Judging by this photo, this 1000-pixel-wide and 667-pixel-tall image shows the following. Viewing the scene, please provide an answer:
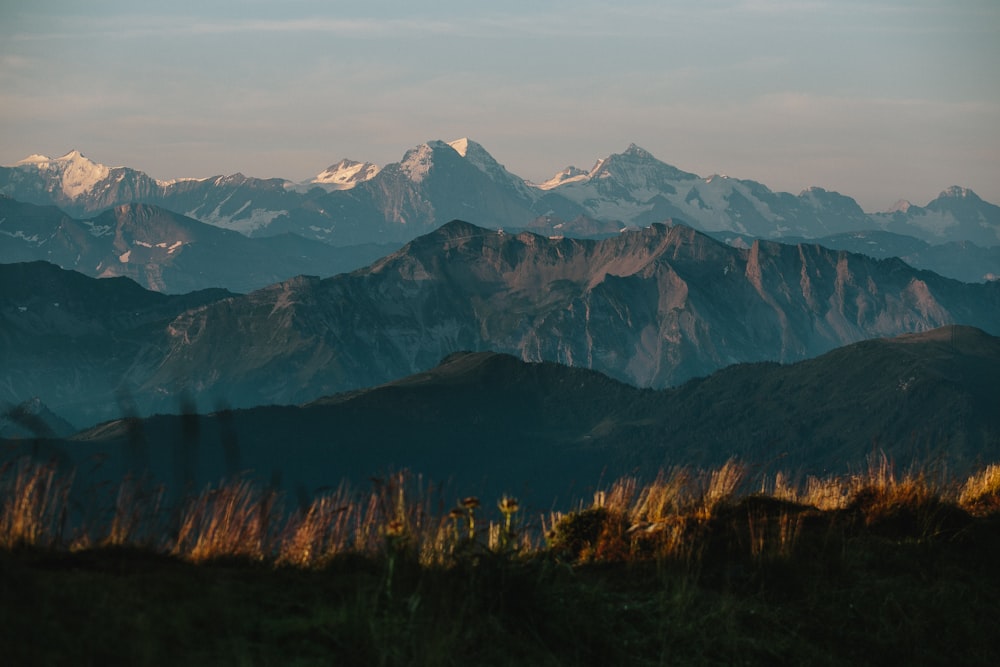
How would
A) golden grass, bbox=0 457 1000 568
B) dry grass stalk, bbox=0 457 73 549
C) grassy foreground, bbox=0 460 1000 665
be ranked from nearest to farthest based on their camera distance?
grassy foreground, bbox=0 460 1000 665 < dry grass stalk, bbox=0 457 73 549 < golden grass, bbox=0 457 1000 568

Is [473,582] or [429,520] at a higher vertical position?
[429,520]

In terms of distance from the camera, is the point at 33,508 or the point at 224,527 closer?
the point at 33,508

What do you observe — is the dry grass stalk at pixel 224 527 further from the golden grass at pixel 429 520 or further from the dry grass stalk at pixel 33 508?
the dry grass stalk at pixel 33 508

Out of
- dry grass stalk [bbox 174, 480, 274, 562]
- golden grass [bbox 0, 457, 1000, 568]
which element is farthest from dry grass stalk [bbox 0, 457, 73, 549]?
dry grass stalk [bbox 174, 480, 274, 562]

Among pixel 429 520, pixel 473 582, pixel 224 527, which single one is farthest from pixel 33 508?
pixel 473 582

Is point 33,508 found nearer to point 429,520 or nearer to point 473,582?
point 429,520

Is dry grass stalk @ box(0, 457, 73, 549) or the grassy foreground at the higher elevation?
dry grass stalk @ box(0, 457, 73, 549)

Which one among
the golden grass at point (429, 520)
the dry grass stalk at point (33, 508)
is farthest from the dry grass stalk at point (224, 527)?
the dry grass stalk at point (33, 508)

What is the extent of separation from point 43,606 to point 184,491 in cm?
279

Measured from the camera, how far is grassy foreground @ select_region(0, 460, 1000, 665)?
9.33 metres

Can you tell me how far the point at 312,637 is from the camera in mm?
9617

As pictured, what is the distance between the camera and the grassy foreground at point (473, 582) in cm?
933

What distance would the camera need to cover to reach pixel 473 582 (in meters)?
11.1

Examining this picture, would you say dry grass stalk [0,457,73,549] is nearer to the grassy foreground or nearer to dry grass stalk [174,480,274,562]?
the grassy foreground
